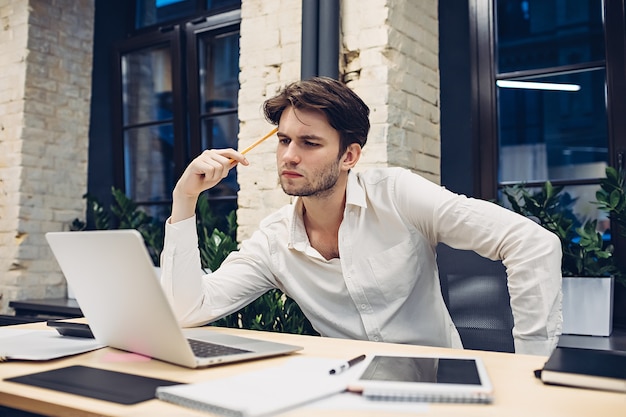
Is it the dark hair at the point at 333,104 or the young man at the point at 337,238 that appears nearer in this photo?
the young man at the point at 337,238

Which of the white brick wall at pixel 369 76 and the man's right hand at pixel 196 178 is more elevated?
the white brick wall at pixel 369 76

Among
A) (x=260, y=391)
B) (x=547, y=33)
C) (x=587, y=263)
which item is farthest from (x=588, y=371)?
(x=547, y=33)

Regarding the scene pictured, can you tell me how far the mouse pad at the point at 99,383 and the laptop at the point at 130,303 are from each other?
90 mm

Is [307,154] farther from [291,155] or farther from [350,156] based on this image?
[350,156]

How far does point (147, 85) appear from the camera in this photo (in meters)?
4.30

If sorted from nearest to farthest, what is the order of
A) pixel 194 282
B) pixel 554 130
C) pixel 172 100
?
pixel 194 282
pixel 554 130
pixel 172 100

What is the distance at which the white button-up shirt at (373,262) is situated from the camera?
5.10ft

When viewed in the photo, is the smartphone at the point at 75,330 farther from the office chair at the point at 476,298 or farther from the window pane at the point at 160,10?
the window pane at the point at 160,10

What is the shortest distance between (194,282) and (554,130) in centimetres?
200

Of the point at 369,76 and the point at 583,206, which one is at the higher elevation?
the point at 369,76

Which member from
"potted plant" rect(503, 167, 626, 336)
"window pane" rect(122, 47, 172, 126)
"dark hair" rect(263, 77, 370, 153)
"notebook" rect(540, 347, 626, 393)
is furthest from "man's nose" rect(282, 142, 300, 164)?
"window pane" rect(122, 47, 172, 126)

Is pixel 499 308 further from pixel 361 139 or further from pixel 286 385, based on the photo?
pixel 286 385

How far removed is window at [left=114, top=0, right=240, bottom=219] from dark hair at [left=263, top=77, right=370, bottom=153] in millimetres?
1985

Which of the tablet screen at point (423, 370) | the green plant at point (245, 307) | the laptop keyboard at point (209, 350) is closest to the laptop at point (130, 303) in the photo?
the laptop keyboard at point (209, 350)
